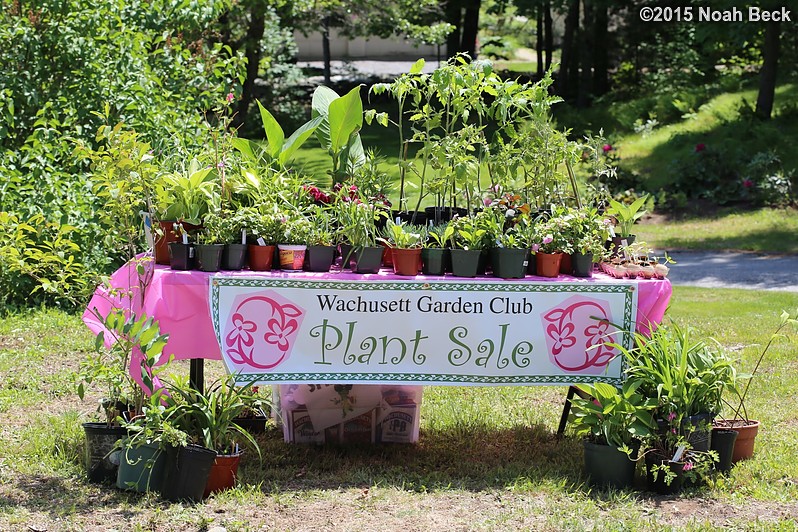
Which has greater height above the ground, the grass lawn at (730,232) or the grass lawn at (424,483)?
the grass lawn at (730,232)

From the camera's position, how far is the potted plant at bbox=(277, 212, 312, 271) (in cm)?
457

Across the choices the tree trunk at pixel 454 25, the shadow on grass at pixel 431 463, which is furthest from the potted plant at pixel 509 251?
the tree trunk at pixel 454 25

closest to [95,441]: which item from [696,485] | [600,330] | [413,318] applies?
[413,318]

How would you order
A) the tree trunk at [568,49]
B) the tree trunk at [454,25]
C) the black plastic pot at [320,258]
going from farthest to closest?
the tree trunk at [454,25] → the tree trunk at [568,49] → the black plastic pot at [320,258]

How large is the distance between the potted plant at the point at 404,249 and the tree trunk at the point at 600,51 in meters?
19.7

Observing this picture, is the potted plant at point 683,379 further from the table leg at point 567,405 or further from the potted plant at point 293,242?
the potted plant at point 293,242

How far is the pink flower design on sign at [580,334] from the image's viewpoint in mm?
4641

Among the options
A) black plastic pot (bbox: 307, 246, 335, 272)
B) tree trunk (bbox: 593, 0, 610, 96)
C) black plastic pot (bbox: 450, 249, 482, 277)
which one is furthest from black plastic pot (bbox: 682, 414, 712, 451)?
tree trunk (bbox: 593, 0, 610, 96)

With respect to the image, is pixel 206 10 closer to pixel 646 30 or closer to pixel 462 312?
pixel 462 312

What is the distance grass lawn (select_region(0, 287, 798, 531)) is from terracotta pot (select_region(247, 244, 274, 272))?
0.96 metres

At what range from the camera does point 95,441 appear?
14.5 ft

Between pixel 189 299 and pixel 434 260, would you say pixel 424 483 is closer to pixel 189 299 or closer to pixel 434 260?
pixel 434 260

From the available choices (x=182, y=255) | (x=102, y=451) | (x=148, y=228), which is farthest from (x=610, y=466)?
(x=148, y=228)

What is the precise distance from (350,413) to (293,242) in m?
1.06
